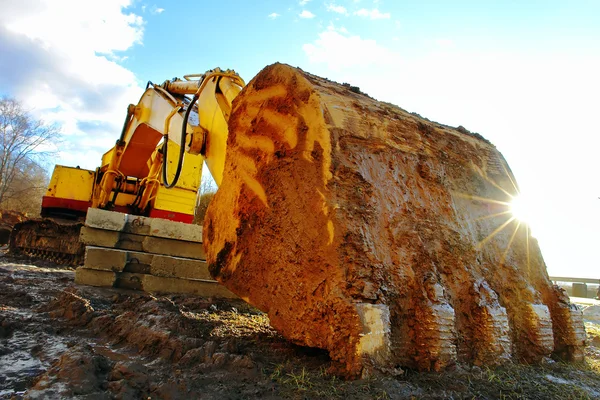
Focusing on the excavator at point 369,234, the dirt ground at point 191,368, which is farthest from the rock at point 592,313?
the excavator at point 369,234

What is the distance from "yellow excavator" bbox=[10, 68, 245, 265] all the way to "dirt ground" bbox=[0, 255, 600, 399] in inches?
48.8

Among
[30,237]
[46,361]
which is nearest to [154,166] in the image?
[30,237]

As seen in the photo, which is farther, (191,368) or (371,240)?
(371,240)

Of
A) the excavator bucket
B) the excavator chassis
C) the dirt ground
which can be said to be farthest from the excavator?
the excavator chassis

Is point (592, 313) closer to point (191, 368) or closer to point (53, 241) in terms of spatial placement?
point (191, 368)

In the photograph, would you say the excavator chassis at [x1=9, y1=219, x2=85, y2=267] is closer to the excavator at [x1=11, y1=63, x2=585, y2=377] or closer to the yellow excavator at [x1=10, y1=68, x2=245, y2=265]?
the yellow excavator at [x1=10, y1=68, x2=245, y2=265]

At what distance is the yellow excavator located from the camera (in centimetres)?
337

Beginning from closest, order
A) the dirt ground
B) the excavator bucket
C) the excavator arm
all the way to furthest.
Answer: the dirt ground
the excavator bucket
the excavator arm

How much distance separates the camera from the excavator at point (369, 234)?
1.93 m

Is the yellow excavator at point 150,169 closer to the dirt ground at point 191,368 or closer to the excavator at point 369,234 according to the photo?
the excavator at point 369,234

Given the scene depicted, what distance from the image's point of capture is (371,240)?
6.86 feet

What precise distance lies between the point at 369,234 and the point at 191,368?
1.14 m

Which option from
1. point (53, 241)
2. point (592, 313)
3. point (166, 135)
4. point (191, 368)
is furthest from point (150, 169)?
point (592, 313)

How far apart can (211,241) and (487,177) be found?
216 cm
